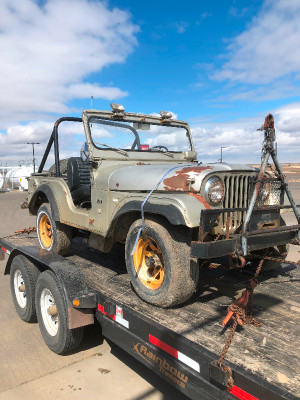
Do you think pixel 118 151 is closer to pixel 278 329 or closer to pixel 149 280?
pixel 149 280

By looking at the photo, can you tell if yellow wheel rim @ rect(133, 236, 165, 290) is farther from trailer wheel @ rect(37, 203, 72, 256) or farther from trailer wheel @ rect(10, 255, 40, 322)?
trailer wheel @ rect(37, 203, 72, 256)

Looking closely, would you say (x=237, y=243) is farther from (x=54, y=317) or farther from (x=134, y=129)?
(x=134, y=129)

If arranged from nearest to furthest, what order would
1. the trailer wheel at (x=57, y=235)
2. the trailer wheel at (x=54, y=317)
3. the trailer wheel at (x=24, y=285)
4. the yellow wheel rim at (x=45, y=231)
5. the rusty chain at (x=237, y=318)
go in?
the rusty chain at (x=237, y=318) < the trailer wheel at (x=54, y=317) < the trailer wheel at (x=24, y=285) < the trailer wheel at (x=57, y=235) < the yellow wheel rim at (x=45, y=231)

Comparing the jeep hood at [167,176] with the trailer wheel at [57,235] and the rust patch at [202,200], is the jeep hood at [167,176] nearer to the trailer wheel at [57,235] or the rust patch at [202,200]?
the rust patch at [202,200]

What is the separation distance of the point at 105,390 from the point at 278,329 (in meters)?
1.58

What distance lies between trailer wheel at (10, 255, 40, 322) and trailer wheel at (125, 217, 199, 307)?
157cm

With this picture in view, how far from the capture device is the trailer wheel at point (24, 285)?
4172 millimetres

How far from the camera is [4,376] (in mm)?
3246

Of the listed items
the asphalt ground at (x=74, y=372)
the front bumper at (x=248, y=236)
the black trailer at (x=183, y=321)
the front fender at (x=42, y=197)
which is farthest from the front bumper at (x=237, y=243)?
the front fender at (x=42, y=197)

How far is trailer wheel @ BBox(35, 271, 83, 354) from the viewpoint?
3.35 metres

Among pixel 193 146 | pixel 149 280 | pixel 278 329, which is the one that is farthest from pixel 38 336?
pixel 193 146

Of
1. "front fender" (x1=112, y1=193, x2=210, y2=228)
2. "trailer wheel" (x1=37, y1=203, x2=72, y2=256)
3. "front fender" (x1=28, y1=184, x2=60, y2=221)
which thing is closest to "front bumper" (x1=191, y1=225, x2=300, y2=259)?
"front fender" (x1=112, y1=193, x2=210, y2=228)

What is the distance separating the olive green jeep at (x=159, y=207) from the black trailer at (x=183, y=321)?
272mm

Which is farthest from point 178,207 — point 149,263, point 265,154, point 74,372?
point 74,372
